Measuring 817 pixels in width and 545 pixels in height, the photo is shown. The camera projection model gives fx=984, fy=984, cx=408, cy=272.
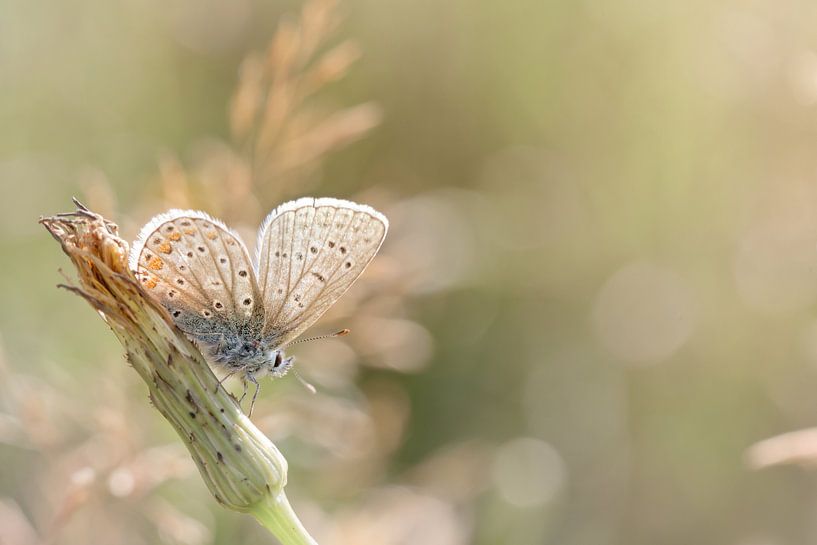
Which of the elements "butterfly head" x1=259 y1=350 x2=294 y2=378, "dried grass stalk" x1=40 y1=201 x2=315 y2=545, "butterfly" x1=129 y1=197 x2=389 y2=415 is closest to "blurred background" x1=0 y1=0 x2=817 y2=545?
"butterfly head" x1=259 y1=350 x2=294 y2=378

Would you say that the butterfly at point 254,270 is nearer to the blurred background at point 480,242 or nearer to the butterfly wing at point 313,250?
the butterfly wing at point 313,250

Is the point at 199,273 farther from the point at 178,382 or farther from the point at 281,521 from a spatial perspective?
the point at 281,521

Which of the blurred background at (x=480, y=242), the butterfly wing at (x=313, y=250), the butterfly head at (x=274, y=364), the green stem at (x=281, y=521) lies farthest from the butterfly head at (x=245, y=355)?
the green stem at (x=281, y=521)

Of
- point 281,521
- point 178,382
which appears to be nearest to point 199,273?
point 178,382

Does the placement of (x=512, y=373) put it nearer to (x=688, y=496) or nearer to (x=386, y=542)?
(x=688, y=496)

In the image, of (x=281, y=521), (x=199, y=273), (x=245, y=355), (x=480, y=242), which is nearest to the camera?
(x=281, y=521)

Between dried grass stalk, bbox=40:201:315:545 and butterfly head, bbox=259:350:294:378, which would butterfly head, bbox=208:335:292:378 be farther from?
dried grass stalk, bbox=40:201:315:545
